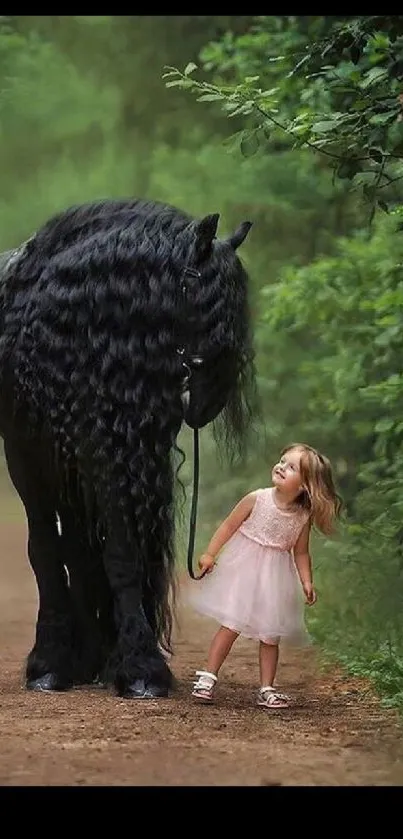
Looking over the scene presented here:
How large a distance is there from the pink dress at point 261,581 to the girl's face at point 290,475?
0.23ft

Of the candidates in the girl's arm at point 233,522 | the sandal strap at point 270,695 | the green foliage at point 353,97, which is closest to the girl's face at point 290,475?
the girl's arm at point 233,522

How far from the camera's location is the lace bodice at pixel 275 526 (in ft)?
13.9

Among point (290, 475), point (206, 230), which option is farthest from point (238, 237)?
point (290, 475)

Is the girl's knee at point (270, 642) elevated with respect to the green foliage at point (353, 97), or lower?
lower

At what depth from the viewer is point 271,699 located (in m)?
4.23

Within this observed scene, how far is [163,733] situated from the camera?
369 cm

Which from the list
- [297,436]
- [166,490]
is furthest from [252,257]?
[166,490]

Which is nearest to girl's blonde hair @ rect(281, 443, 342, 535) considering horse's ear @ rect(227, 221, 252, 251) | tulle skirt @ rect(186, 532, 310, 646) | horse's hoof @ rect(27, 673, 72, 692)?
tulle skirt @ rect(186, 532, 310, 646)

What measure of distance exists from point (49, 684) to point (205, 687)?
54 cm

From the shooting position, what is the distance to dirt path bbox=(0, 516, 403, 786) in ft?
10.5

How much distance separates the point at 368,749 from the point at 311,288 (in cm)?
394

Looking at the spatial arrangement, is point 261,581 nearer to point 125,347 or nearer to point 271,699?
point 271,699

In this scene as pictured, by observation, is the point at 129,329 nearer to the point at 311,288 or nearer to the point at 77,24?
the point at 311,288

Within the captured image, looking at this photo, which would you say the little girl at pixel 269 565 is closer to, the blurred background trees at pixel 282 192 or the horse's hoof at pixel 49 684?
the blurred background trees at pixel 282 192
